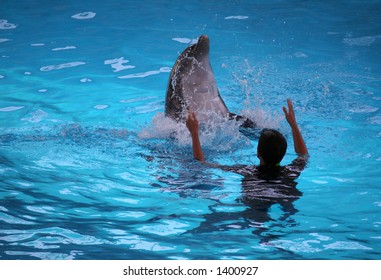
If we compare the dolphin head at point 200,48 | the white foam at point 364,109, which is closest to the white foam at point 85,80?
the dolphin head at point 200,48

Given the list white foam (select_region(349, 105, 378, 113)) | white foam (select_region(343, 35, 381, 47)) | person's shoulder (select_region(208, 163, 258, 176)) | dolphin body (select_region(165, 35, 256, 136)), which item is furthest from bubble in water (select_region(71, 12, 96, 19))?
person's shoulder (select_region(208, 163, 258, 176))

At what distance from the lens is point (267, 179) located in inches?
180

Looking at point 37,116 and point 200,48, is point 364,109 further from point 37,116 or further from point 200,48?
point 37,116

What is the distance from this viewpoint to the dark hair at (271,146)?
4.37 metres

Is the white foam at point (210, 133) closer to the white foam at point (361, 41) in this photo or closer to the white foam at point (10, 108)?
the white foam at point (10, 108)

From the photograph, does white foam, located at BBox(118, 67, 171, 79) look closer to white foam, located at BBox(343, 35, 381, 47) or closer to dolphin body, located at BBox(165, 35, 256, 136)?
dolphin body, located at BBox(165, 35, 256, 136)

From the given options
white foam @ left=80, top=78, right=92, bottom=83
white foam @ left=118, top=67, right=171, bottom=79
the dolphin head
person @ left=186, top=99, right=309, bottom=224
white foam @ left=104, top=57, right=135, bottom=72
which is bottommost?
person @ left=186, top=99, right=309, bottom=224

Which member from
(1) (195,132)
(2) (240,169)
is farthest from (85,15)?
(2) (240,169)

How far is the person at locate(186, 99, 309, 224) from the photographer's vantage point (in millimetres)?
4336

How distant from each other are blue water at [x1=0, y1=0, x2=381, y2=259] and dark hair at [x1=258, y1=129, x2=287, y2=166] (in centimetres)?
41

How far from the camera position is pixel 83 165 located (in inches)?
211

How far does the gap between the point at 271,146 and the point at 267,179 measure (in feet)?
1.11

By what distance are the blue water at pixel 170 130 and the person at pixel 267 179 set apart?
45mm
